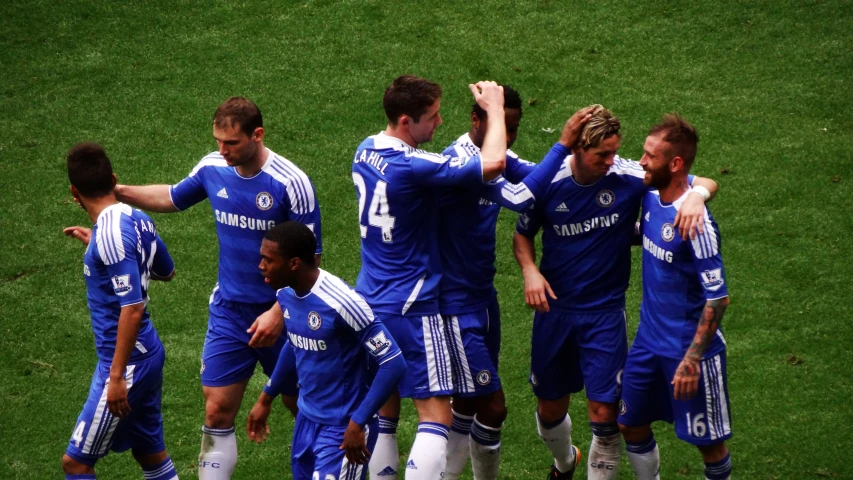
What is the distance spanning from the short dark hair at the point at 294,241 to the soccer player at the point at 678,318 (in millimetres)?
1984

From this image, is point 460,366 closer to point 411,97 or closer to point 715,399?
point 715,399

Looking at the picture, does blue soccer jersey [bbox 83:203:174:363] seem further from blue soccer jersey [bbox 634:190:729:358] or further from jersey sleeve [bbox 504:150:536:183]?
blue soccer jersey [bbox 634:190:729:358]

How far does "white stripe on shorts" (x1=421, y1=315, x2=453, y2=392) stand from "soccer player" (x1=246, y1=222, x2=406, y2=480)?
0.62m

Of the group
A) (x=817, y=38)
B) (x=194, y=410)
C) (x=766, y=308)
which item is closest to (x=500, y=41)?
(x=817, y=38)

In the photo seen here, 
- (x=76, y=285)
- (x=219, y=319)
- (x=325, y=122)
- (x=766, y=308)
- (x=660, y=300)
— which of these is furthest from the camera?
(x=325, y=122)

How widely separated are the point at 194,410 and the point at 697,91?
Answer: 263 inches

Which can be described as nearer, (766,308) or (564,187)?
(564,187)

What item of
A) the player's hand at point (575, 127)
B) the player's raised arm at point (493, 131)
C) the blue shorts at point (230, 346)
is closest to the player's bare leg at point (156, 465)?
the blue shorts at point (230, 346)

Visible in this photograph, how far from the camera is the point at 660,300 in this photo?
20.6 feet

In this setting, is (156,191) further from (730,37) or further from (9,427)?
(730,37)

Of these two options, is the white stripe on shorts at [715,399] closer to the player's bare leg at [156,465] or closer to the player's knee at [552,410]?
the player's knee at [552,410]

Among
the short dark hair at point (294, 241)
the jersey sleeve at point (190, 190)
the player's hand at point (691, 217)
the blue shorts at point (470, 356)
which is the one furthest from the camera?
the jersey sleeve at point (190, 190)

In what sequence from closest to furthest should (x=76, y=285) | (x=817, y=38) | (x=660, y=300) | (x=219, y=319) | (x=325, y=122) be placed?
(x=660, y=300), (x=219, y=319), (x=76, y=285), (x=325, y=122), (x=817, y=38)

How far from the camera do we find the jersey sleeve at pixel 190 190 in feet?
22.6
